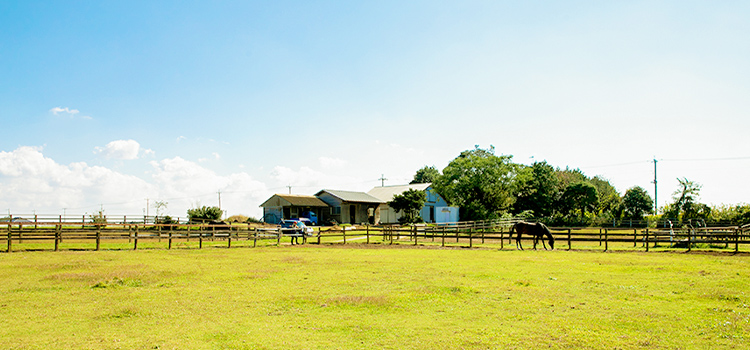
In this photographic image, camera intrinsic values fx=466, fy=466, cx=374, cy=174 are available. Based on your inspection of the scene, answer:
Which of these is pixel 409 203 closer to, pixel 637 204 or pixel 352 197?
pixel 352 197

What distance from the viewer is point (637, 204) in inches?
2655

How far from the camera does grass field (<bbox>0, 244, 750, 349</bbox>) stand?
6.68 metres

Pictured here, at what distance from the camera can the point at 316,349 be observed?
627cm

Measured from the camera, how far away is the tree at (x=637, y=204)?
220 ft

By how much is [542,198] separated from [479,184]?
1533cm

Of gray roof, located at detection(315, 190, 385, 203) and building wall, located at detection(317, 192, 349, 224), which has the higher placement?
gray roof, located at detection(315, 190, 385, 203)

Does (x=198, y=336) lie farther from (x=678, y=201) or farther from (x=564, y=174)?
(x=564, y=174)

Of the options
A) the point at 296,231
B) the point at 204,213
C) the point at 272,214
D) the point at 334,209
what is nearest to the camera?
the point at 296,231

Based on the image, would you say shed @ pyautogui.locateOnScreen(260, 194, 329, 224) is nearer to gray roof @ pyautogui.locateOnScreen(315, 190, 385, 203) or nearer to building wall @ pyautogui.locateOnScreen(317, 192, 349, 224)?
building wall @ pyautogui.locateOnScreen(317, 192, 349, 224)

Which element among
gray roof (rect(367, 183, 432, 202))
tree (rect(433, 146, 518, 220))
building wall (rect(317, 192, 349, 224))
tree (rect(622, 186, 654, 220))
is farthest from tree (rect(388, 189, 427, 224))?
tree (rect(622, 186, 654, 220))

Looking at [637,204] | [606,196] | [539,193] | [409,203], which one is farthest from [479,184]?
[606,196]

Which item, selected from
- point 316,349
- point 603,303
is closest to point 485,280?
point 603,303

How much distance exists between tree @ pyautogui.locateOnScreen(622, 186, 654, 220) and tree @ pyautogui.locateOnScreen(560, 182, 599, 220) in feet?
13.8

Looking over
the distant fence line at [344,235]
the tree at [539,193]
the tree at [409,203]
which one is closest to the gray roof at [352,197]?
the tree at [409,203]
